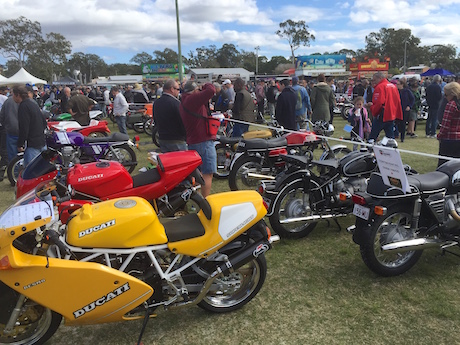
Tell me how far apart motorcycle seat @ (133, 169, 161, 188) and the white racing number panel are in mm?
1643

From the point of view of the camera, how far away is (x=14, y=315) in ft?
7.71

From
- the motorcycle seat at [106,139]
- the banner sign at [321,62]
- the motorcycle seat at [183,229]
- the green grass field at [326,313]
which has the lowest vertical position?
the green grass field at [326,313]

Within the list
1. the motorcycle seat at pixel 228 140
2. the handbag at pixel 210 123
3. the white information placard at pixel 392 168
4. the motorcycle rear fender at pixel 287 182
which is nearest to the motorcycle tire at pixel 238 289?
the motorcycle rear fender at pixel 287 182

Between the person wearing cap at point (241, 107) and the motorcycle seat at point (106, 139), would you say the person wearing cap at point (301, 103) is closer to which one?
the person wearing cap at point (241, 107)

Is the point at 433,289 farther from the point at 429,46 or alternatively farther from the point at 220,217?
the point at 429,46

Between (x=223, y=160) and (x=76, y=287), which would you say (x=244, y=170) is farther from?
(x=76, y=287)

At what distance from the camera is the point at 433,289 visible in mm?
3281

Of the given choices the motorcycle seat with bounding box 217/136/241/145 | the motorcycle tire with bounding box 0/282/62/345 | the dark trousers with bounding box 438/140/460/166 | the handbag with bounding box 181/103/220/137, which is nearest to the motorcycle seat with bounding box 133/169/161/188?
the handbag with bounding box 181/103/220/137

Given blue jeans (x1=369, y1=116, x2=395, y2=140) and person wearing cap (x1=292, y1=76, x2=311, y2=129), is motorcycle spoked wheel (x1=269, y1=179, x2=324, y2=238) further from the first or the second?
person wearing cap (x1=292, y1=76, x2=311, y2=129)

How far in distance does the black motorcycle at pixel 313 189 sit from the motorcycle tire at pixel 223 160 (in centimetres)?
273

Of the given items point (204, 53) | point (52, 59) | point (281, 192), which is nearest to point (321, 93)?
point (281, 192)

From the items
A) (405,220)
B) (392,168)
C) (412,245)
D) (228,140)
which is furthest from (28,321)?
(228,140)

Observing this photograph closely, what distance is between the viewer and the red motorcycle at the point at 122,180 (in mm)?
3801

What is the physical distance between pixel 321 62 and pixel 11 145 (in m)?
48.5
